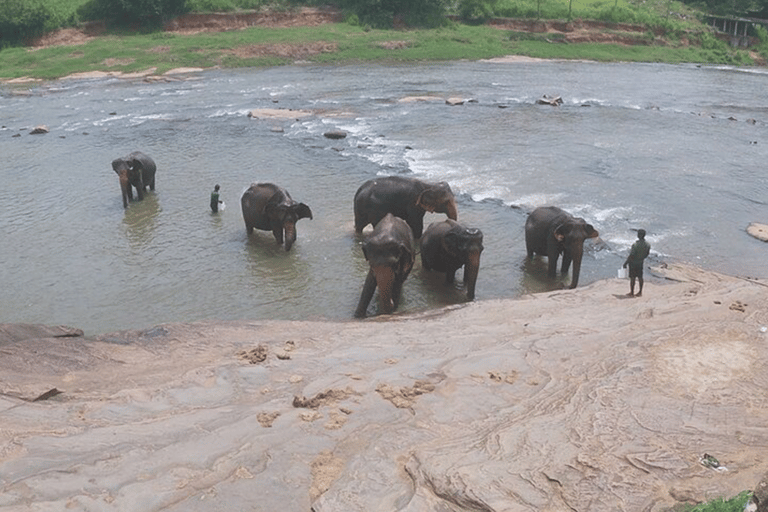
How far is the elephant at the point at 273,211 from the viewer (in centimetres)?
1443

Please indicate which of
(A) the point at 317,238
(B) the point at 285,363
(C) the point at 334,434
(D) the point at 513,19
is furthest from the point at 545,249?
(D) the point at 513,19

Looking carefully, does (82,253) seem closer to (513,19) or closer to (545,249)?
(545,249)

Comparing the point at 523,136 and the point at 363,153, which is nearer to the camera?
the point at 363,153

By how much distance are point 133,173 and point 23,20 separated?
40244 millimetres

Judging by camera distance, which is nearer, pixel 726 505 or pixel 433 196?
pixel 726 505

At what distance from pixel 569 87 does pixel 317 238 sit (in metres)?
29.2

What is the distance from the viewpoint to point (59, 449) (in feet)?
19.8

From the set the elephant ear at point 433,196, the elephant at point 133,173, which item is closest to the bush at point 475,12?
the elephant at point 133,173

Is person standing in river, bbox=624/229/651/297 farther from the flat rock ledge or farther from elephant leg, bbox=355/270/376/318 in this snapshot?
elephant leg, bbox=355/270/376/318

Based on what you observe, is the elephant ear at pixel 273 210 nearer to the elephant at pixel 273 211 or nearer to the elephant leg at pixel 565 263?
the elephant at pixel 273 211

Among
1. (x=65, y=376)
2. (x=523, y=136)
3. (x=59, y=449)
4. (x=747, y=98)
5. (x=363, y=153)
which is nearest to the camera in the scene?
(x=59, y=449)

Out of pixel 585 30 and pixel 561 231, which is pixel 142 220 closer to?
pixel 561 231

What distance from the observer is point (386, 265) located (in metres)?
11.1

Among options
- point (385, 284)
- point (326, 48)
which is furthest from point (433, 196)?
point (326, 48)
